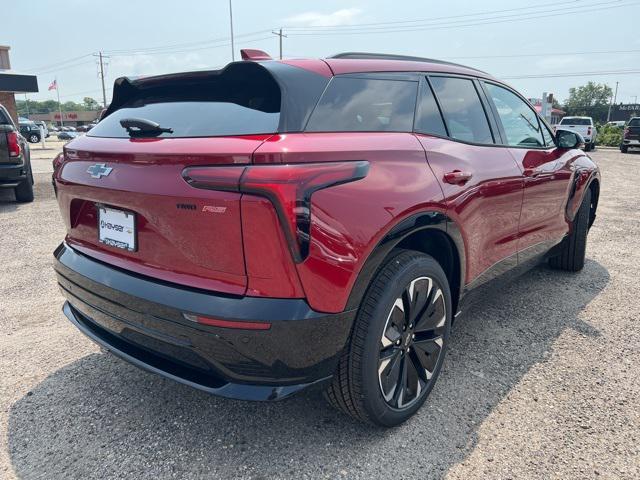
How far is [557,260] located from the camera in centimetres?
470

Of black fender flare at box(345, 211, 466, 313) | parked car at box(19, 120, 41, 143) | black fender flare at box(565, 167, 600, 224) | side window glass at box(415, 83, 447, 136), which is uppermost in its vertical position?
side window glass at box(415, 83, 447, 136)

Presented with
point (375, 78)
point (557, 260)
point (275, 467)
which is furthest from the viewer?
point (557, 260)

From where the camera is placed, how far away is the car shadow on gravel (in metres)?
2.05

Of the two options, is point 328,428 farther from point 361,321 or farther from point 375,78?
point 375,78

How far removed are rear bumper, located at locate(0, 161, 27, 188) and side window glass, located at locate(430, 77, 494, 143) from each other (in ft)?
23.9

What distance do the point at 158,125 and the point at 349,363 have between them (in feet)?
4.27

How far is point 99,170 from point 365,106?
1.22 meters

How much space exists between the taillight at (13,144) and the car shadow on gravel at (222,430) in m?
6.01

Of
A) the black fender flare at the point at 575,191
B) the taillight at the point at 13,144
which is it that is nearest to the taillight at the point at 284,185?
the black fender flare at the point at 575,191

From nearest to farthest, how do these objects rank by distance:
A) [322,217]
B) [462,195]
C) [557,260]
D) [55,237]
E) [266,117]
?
1. [322,217]
2. [266,117]
3. [462,195]
4. [557,260]
5. [55,237]

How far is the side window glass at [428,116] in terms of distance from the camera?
2.43 meters

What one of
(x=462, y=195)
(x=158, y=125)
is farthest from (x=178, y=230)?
(x=462, y=195)

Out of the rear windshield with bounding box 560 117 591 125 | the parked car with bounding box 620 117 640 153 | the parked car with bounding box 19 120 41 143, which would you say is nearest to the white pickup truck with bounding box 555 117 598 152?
the rear windshield with bounding box 560 117 591 125

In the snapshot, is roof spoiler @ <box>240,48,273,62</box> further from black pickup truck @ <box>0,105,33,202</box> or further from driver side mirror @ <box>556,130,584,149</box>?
black pickup truck @ <box>0,105,33,202</box>
